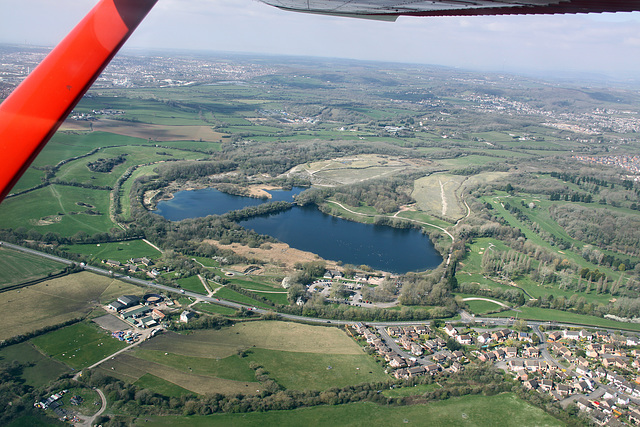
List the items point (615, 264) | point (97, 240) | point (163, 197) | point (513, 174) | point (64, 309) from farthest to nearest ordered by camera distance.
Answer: point (513, 174), point (163, 197), point (615, 264), point (97, 240), point (64, 309)

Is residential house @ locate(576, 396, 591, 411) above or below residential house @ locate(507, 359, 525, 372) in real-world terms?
below

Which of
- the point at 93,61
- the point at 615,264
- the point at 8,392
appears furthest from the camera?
the point at 615,264

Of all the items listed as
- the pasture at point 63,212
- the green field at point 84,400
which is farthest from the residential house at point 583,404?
the pasture at point 63,212

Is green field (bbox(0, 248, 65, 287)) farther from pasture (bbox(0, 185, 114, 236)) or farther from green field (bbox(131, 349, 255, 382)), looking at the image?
green field (bbox(131, 349, 255, 382))

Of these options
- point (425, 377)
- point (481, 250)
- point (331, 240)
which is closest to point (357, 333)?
point (425, 377)

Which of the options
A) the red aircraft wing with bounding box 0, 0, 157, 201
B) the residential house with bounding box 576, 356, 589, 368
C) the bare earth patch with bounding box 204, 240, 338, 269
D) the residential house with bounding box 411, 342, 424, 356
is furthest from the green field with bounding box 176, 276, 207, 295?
the red aircraft wing with bounding box 0, 0, 157, 201

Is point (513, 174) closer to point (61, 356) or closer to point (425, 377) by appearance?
point (425, 377)
